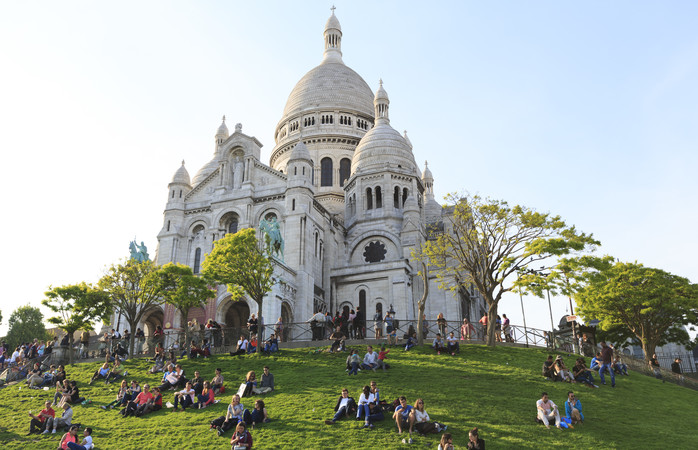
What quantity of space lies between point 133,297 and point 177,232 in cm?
1466

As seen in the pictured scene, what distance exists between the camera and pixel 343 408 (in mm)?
17328

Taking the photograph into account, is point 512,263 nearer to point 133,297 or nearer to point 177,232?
point 133,297

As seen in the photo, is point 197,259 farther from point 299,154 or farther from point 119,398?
point 119,398

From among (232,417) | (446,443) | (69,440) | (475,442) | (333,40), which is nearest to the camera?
(446,443)

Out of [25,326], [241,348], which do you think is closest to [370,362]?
[241,348]

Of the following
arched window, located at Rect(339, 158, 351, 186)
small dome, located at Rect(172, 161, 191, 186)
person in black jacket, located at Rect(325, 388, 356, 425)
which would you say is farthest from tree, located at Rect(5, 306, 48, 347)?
person in black jacket, located at Rect(325, 388, 356, 425)

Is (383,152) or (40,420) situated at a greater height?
(383,152)

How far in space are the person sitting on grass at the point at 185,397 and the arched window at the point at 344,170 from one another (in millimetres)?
43133

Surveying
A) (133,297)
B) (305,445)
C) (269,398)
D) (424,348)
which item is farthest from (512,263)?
(133,297)

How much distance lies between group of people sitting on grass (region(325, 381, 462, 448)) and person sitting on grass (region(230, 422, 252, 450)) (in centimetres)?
258

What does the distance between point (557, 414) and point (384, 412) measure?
498 centimetres

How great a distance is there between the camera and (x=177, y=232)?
152 feet

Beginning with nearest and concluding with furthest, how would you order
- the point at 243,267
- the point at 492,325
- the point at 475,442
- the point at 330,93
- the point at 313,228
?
the point at 475,442 < the point at 492,325 < the point at 243,267 < the point at 313,228 < the point at 330,93

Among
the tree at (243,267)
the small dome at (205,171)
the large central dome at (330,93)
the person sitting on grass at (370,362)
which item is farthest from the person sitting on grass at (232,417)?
the large central dome at (330,93)
